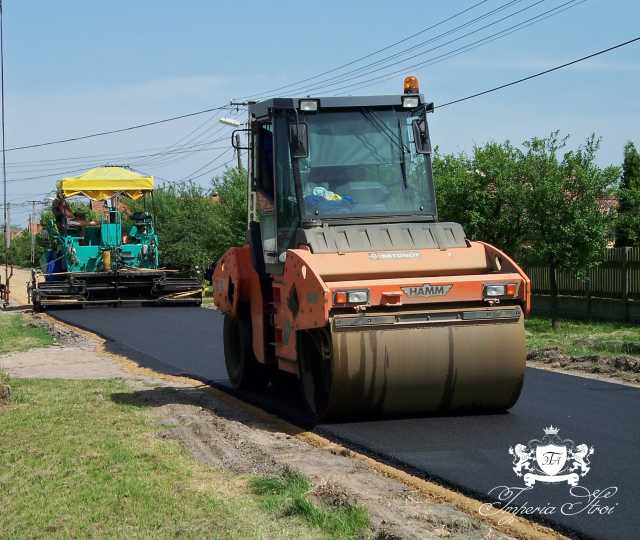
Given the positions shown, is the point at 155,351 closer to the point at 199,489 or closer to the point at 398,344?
the point at 398,344

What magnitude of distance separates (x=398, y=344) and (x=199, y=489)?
8.37ft

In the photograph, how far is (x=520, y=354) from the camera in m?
9.30

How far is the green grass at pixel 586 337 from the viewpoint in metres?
16.5

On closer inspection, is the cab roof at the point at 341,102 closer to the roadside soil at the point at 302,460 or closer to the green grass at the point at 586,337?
the roadside soil at the point at 302,460

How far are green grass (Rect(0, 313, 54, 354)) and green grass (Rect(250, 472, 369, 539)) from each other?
12493mm

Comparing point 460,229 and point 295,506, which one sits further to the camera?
point 460,229

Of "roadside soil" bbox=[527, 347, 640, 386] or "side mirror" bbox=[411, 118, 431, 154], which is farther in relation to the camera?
"roadside soil" bbox=[527, 347, 640, 386]

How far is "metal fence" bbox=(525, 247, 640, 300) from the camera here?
2398 cm

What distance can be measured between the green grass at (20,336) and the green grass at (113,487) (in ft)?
30.2

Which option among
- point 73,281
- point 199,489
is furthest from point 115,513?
point 73,281

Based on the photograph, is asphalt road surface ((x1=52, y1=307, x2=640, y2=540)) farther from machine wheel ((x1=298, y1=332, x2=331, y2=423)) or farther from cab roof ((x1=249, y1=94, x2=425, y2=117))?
cab roof ((x1=249, y1=94, x2=425, y2=117))

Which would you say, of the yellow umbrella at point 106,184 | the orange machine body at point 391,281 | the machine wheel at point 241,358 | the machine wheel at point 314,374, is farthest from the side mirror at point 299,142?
the yellow umbrella at point 106,184

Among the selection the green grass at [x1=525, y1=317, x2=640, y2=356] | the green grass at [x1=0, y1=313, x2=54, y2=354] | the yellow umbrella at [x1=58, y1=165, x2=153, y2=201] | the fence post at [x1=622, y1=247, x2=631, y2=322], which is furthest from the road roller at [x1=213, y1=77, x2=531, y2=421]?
the yellow umbrella at [x1=58, y1=165, x2=153, y2=201]

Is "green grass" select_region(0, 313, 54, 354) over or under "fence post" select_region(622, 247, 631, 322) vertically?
under
